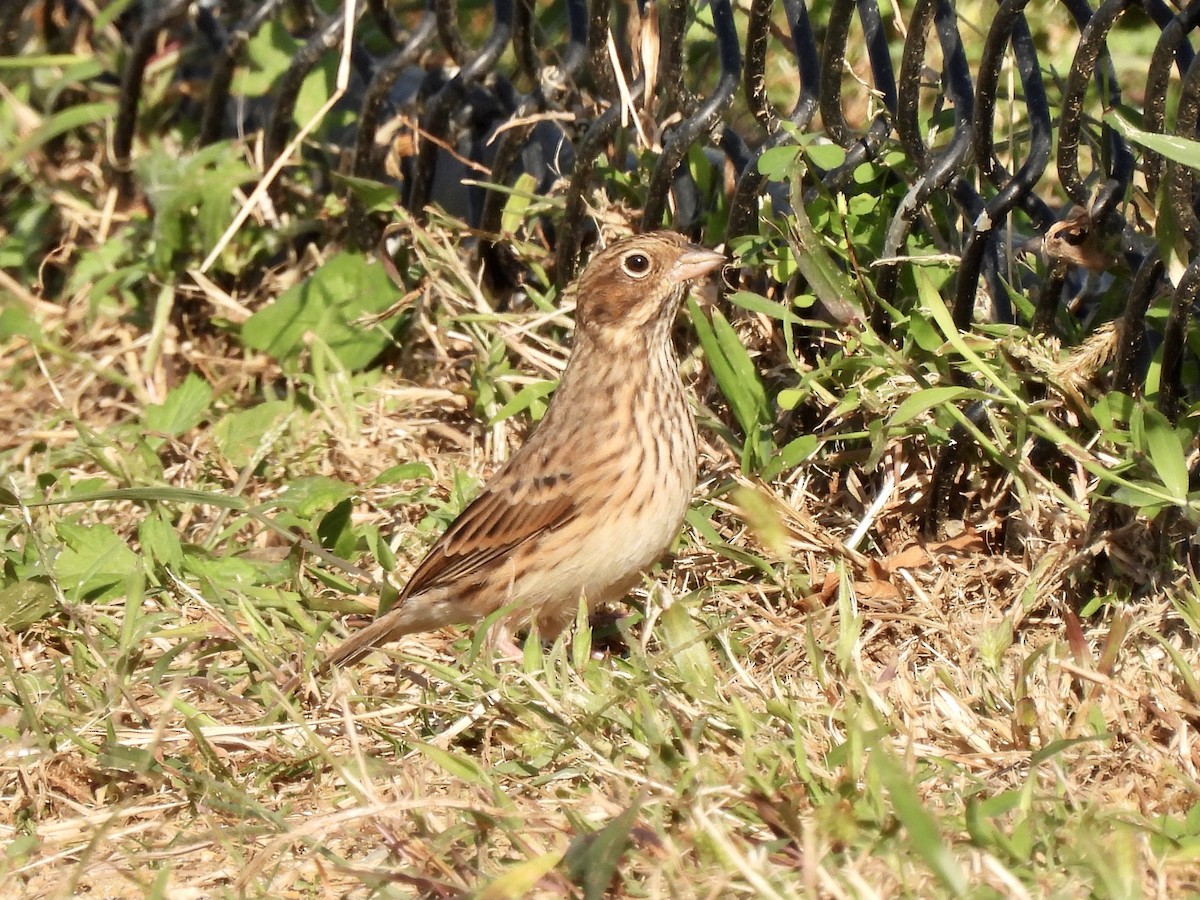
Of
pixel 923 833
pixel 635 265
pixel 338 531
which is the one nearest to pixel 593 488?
pixel 635 265

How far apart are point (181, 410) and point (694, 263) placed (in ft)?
6.69

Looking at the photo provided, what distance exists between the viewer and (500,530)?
4570 mm

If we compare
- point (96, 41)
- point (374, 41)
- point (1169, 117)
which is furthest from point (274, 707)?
point (96, 41)

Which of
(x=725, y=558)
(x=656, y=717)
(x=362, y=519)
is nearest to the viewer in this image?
(x=656, y=717)

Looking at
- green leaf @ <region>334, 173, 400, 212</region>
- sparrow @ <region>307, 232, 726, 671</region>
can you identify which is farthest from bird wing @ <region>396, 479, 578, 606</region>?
green leaf @ <region>334, 173, 400, 212</region>

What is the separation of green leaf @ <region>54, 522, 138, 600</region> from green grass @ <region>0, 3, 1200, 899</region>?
0.5 inches

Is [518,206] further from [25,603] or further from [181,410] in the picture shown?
[25,603]

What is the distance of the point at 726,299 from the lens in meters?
4.89

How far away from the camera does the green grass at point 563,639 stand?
318cm

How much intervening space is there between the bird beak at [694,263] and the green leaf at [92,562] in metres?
1.80

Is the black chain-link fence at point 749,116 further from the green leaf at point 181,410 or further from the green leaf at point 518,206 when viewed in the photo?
the green leaf at point 181,410

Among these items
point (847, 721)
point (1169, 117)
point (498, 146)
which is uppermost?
point (1169, 117)

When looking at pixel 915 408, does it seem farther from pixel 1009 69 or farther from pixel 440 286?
pixel 440 286

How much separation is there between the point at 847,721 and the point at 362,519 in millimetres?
2223
